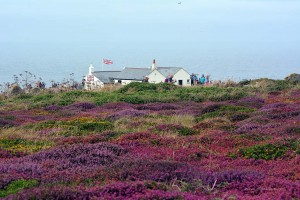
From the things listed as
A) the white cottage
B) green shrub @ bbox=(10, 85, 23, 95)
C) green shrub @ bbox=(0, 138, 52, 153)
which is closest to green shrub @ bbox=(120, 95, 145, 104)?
green shrub @ bbox=(10, 85, 23, 95)

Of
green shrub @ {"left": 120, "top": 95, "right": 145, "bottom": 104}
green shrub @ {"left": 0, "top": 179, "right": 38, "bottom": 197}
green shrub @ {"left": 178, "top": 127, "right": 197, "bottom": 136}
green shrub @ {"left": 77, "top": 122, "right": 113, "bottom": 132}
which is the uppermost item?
green shrub @ {"left": 120, "top": 95, "right": 145, "bottom": 104}

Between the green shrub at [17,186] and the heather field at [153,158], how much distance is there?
2cm

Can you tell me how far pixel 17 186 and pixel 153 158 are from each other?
12.6 ft

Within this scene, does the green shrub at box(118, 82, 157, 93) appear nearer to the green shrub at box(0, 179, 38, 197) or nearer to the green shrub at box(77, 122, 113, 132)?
the green shrub at box(77, 122, 113, 132)

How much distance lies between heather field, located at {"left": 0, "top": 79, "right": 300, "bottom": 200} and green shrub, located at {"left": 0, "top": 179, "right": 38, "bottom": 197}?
18 mm

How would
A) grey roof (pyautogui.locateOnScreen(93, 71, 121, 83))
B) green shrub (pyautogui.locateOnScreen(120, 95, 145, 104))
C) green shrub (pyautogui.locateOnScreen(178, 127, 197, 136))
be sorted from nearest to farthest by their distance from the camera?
green shrub (pyautogui.locateOnScreen(178, 127, 197, 136))
green shrub (pyautogui.locateOnScreen(120, 95, 145, 104))
grey roof (pyautogui.locateOnScreen(93, 71, 121, 83))

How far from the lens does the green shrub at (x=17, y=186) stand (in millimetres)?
8281

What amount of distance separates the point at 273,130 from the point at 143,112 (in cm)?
913

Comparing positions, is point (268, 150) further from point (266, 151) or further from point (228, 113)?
point (228, 113)

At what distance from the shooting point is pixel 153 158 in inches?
458

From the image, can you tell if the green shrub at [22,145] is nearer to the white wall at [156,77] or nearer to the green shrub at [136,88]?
the green shrub at [136,88]

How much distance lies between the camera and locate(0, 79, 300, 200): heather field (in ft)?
26.8

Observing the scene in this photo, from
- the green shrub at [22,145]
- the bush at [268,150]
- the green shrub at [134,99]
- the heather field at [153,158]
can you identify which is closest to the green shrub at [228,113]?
the heather field at [153,158]

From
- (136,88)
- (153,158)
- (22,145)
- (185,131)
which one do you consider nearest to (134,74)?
(136,88)
